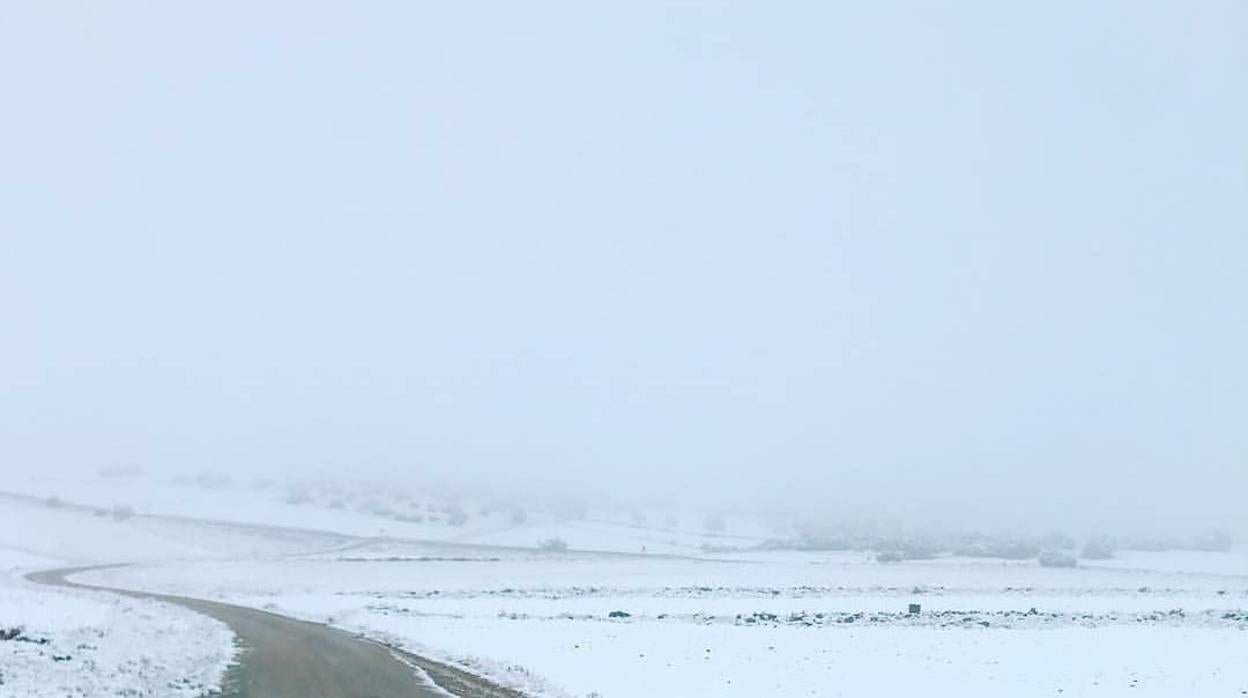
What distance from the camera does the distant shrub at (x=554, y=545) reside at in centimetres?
11512

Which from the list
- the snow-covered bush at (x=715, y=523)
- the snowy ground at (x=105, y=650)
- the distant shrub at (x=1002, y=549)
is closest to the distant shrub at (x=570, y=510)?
the snow-covered bush at (x=715, y=523)

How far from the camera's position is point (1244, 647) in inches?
1320

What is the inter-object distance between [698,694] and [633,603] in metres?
29.4

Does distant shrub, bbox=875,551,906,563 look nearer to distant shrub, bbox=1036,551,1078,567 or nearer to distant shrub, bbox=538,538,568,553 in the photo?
distant shrub, bbox=1036,551,1078,567

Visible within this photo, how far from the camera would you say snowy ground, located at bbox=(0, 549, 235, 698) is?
21.3 metres

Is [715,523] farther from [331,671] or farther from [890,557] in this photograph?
[331,671]

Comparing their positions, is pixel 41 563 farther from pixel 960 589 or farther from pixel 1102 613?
pixel 1102 613

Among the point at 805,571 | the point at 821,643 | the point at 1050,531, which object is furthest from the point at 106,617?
the point at 1050,531

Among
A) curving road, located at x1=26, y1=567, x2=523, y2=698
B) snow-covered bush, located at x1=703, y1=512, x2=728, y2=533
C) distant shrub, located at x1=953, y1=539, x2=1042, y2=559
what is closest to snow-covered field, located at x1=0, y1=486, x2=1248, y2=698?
curving road, located at x1=26, y1=567, x2=523, y2=698

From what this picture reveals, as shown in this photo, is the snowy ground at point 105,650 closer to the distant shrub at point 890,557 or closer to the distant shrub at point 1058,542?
the distant shrub at point 890,557

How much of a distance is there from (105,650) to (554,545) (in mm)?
92452

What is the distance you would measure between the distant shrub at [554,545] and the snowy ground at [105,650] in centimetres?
7330

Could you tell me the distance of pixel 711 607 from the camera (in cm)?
5234

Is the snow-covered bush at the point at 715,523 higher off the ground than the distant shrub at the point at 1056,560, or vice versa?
the snow-covered bush at the point at 715,523
